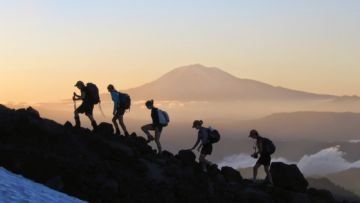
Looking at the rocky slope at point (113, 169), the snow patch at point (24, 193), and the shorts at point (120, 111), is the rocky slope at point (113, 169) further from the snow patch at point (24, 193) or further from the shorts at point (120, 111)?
the snow patch at point (24, 193)

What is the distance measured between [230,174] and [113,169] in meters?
10.1

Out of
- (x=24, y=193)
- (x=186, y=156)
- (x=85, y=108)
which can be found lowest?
(x=24, y=193)

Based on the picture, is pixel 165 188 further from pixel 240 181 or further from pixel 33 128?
pixel 240 181

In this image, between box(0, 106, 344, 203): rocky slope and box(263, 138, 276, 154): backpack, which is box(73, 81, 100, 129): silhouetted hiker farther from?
box(263, 138, 276, 154): backpack

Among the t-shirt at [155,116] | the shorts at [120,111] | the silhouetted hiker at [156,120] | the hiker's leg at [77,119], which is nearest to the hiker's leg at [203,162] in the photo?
the silhouetted hiker at [156,120]

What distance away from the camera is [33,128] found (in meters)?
22.3

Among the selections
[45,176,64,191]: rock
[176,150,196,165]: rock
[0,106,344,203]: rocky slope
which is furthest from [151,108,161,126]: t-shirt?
[45,176,64,191]: rock

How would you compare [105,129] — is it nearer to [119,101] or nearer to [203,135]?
[119,101]

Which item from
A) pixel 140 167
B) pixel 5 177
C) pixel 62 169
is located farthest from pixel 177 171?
pixel 5 177

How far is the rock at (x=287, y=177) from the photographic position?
2945 centimetres

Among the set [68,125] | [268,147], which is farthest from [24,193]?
[268,147]

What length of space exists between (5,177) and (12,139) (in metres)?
6.58

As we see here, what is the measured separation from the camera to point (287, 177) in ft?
96.7

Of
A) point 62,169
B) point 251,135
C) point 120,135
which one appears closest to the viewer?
point 62,169
